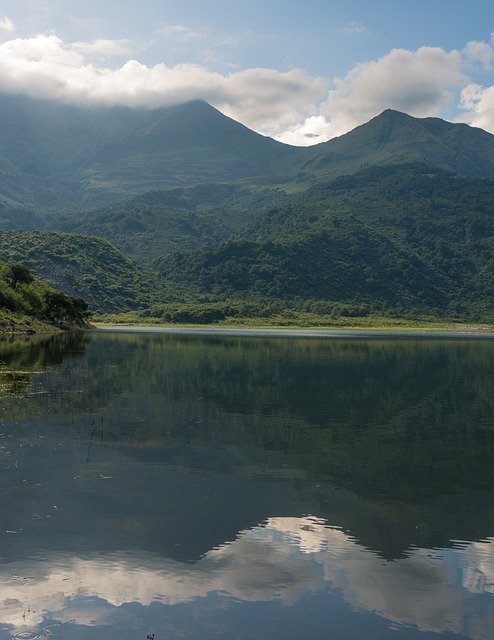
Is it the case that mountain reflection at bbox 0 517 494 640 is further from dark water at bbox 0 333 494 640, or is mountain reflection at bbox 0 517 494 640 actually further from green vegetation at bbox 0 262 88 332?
green vegetation at bbox 0 262 88 332

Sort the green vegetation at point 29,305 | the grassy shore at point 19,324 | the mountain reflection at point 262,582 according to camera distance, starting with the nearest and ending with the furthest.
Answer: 1. the mountain reflection at point 262,582
2. the grassy shore at point 19,324
3. the green vegetation at point 29,305

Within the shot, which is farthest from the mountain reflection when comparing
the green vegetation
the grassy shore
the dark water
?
the green vegetation

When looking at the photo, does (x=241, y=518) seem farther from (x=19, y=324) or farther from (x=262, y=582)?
(x=19, y=324)

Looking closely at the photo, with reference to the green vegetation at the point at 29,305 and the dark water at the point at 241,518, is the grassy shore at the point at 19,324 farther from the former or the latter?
the dark water at the point at 241,518

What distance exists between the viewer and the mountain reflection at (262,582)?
17.1 meters

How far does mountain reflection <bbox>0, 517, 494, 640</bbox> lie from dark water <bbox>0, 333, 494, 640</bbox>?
0.21 feet

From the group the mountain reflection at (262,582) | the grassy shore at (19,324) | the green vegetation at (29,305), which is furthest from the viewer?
the green vegetation at (29,305)

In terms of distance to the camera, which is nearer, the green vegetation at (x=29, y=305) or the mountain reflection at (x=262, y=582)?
the mountain reflection at (x=262, y=582)

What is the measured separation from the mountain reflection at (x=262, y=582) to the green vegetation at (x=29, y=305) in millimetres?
121256

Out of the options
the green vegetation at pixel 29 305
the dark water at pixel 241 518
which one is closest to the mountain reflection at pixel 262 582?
the dark water at pixel 241 518

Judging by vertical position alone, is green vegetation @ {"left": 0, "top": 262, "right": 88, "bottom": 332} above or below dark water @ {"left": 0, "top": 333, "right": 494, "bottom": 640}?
above

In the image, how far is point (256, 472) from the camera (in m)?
32.1

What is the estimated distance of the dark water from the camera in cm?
1719

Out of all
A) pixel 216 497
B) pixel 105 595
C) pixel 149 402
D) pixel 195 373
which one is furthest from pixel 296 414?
pixel 105 595
